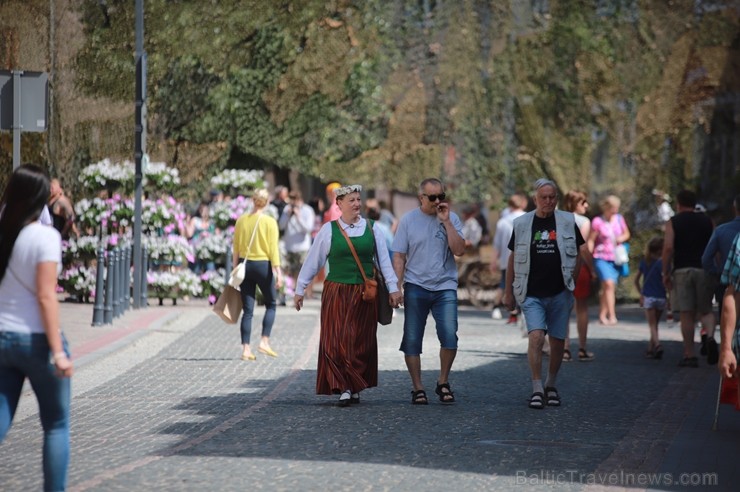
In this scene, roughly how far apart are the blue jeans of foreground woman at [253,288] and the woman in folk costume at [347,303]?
313 cm

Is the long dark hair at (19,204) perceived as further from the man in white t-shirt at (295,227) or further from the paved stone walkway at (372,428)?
the man in white t-shirt at (295,227)

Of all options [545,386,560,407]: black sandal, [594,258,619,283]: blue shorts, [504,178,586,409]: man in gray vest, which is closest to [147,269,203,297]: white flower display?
[594,258,619,283]: blue shorts

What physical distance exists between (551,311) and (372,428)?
2318mm

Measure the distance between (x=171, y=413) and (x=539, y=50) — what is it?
18639 millimetres

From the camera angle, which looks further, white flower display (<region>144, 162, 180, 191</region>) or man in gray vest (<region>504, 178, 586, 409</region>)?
white flower display (<region>144, 162, 180, 191</region>)

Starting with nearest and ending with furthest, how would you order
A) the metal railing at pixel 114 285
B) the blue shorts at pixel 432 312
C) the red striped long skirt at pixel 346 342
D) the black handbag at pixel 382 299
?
the red striped long skirt at pixel 346 342 → the black handbag at pixel 382 299 → the blue shorts at pixel 432 312 → the metal railing at pixel 114 285

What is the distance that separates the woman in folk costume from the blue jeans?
14.8ft

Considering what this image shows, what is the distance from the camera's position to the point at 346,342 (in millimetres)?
10828

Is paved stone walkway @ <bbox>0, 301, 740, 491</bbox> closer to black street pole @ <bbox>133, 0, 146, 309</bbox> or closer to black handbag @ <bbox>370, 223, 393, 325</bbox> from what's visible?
black handbag @ <bbox>370, 223, 393, 325</bbox>

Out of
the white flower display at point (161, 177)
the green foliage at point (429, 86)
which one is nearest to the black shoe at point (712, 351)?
the white flower display at point (161, 177)

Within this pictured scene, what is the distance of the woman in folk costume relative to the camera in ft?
35.4

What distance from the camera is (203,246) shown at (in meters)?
22.5

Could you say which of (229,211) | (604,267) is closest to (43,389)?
(604,267)

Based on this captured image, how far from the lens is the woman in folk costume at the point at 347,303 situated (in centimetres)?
1079
